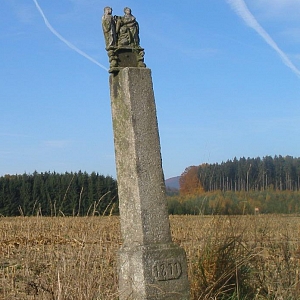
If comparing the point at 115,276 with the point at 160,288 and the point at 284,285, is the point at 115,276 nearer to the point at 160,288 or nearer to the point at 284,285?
the point at 160,288

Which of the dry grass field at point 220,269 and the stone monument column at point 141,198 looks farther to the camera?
the stone monument column at point 141,198

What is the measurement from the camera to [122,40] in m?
6.15

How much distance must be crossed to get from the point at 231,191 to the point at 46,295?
2.88 meters

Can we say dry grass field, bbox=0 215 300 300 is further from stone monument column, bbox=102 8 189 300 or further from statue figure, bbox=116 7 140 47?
statue figure, bbox=116 7 140 47

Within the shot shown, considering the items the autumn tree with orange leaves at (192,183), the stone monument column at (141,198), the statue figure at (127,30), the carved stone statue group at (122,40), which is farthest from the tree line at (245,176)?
the statue figure at (127,30)

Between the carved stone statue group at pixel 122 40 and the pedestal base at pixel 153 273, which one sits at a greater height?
the carved stone statue group at pixel 122 40

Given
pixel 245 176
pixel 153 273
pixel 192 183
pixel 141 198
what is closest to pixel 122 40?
pixel 141 198

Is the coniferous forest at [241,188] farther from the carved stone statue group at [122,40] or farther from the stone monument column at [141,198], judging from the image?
the carved stone statue group at [122,40]

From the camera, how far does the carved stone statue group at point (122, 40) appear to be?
608 cm

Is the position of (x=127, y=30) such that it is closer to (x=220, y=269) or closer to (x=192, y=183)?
(x=192, y=183)

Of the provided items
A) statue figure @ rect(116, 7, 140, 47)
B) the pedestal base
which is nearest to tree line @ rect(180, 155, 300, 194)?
the pedestal base

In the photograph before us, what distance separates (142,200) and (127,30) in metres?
1.89

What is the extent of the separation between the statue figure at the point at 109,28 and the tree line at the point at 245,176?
193 cm

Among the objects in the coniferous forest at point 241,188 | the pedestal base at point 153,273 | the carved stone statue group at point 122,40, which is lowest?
the pedestal base at point 153,273
